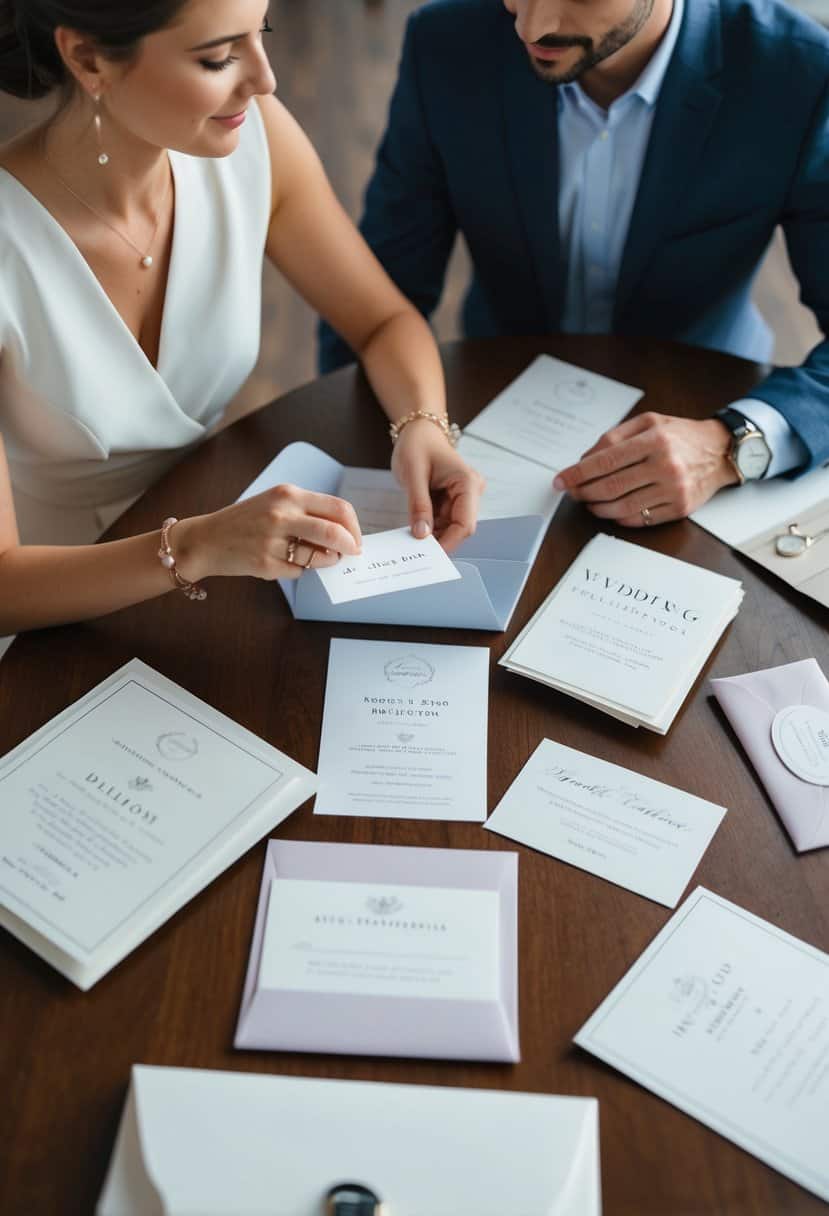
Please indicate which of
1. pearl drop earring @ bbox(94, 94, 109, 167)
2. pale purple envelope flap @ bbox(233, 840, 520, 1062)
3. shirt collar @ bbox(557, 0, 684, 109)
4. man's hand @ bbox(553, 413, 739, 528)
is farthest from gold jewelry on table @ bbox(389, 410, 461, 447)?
pale purple envelope flap @ bbox(233, 840, 520, 1062)

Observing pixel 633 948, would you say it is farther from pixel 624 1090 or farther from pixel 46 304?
pixel 46 304

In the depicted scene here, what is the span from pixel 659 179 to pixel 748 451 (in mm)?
589

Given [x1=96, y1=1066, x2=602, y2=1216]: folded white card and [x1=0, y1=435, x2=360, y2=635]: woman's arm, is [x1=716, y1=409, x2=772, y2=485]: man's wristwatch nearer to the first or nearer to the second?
[x1=0, y1=435, x2=360, y2=635]: woman's arm

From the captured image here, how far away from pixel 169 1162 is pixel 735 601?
90cm

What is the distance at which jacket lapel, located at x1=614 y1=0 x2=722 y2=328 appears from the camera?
1.73 m

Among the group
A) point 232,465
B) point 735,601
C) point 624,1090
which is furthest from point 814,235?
point 624,1090

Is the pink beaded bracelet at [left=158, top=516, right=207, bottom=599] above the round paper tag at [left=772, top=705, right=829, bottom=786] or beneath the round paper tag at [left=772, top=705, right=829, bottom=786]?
above

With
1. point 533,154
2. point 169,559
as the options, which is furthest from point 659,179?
point 169,559

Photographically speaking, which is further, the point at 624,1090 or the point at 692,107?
the point at 692,107

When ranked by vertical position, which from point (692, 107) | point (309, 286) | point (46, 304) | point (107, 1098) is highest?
point (692, 107)

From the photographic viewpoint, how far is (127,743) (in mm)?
1179

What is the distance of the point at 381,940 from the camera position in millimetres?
1007

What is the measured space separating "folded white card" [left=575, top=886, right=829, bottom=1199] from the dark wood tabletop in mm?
16

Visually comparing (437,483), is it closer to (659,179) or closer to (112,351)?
(112,351)
